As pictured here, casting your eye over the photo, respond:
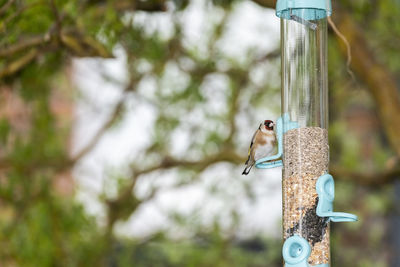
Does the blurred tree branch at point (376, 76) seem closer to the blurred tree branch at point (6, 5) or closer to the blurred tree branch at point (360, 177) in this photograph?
the blurred tree branch at point (360, 177)

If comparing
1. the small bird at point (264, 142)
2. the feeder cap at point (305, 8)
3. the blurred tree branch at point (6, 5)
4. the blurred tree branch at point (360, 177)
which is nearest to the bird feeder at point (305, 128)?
the feeder cap at point (305, 8)

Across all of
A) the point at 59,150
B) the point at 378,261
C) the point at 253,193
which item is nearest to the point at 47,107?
the point at 59,150

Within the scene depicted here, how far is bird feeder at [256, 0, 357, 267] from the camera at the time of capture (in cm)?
220

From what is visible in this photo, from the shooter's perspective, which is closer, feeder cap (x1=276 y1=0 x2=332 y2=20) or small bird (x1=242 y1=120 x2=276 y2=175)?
feeder cap (x1=276 y1=0 x2=332 y2=20)

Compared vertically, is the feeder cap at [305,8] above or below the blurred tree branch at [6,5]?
below

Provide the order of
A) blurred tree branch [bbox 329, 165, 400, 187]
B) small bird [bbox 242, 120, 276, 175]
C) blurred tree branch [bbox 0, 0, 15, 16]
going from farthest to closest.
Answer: blurred tree branch [bbox 329, 165, 400, 187], blurred tree branch [bbox 0, 0, 15, 16], small bird [bbox 242, 120, 276, 175]

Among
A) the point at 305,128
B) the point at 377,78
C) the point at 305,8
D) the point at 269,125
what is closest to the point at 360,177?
the point at 377,78

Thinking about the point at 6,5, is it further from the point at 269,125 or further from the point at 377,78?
the point at 377,78

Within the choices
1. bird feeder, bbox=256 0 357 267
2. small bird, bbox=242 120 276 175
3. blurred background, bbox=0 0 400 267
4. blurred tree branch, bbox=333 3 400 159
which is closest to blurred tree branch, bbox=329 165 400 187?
blurred background, bbox=0 0 400 267

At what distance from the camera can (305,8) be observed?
2.23 m

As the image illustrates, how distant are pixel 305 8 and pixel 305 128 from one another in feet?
1.36

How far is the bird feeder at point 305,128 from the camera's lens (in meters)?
2.20

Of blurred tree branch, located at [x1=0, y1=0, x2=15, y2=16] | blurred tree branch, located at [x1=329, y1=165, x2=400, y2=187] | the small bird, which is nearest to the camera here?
the small bird

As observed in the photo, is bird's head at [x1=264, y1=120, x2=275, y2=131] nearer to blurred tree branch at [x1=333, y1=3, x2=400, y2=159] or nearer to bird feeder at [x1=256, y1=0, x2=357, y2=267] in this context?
bird feeder at [x1=256, y1=0, x2=357, y2=267]
